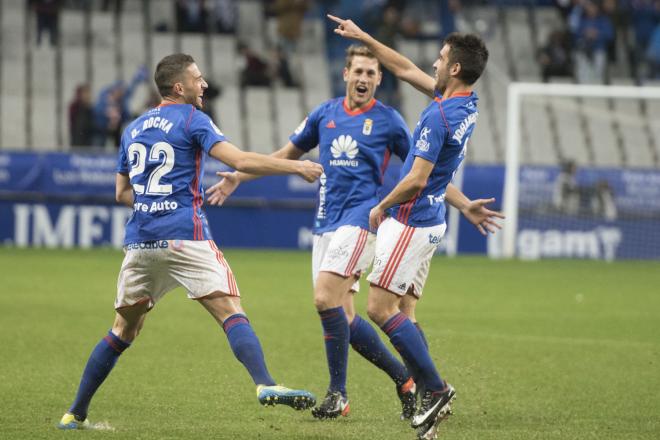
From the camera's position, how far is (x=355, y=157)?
7605 mm

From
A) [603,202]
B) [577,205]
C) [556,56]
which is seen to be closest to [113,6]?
[556,56]

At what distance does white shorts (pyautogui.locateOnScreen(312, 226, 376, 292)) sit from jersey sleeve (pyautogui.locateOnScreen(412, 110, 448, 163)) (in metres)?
1.01

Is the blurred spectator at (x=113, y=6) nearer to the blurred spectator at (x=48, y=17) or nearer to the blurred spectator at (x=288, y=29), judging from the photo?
the blurred spectator at (x=48, y=17)

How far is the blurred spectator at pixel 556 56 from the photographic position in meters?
27.2

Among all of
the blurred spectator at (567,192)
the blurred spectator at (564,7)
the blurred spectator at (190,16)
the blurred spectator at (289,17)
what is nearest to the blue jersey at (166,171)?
the blurred spectator at (567,192)

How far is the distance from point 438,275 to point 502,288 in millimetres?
1747

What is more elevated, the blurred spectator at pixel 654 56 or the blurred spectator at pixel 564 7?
the blurred spectator at pixel 564 7

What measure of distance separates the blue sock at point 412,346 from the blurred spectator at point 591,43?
71.3 feet

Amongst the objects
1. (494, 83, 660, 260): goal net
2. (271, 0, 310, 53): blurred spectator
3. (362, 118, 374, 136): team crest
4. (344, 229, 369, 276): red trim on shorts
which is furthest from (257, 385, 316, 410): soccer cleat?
(271, 0, 310, 53): blurred spectator

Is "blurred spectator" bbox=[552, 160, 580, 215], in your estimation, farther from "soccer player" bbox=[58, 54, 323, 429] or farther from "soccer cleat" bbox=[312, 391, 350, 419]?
"soccer player" bbox=[58, 54, 323, 429]

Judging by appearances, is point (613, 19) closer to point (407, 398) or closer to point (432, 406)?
point (407, 398)

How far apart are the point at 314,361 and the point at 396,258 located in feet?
9.48

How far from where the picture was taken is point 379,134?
25.0 ft

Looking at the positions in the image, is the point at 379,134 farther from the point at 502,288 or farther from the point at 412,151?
the point at 502,288
